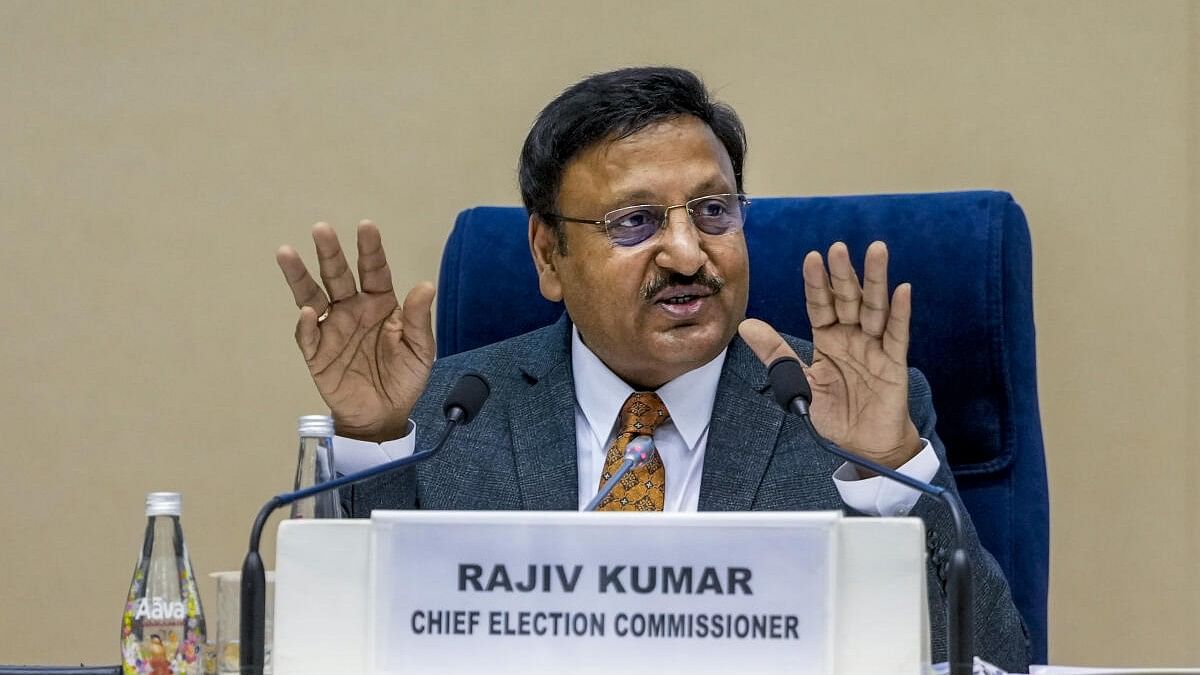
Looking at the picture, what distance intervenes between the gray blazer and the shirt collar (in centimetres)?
3

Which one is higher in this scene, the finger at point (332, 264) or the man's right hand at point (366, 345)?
the finger at point (332, 264)

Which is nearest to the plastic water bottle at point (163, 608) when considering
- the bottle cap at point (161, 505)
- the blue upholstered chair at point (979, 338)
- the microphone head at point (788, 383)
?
the bottle cap at point (161, 505)

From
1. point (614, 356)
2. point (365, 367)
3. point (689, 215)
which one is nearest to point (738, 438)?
point (614, 356)

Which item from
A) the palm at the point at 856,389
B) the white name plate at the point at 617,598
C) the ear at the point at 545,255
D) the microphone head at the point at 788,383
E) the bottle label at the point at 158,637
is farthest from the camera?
the ear at the point at 545,255

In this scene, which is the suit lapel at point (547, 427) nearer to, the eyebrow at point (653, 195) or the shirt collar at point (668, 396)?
the shirt collar at point (668, 396)

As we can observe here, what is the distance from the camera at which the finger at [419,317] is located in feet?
6.08

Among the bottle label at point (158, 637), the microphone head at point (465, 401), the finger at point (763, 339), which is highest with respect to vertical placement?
the finger at point (763, 339)

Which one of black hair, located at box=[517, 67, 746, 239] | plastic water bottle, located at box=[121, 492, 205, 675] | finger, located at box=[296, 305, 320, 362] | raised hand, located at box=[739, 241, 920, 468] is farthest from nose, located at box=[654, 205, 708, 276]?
plastic water bottle, located at box=[121, 492, 205, 675]

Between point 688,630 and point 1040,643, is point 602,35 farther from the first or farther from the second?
point 688,630

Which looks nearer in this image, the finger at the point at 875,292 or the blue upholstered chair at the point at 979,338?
the finger at the point at 875,292

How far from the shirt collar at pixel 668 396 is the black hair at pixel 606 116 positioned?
0.75 ft

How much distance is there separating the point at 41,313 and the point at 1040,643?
2.15 meters

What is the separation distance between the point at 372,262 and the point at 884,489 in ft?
2.34

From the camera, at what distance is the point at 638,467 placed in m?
2.15
